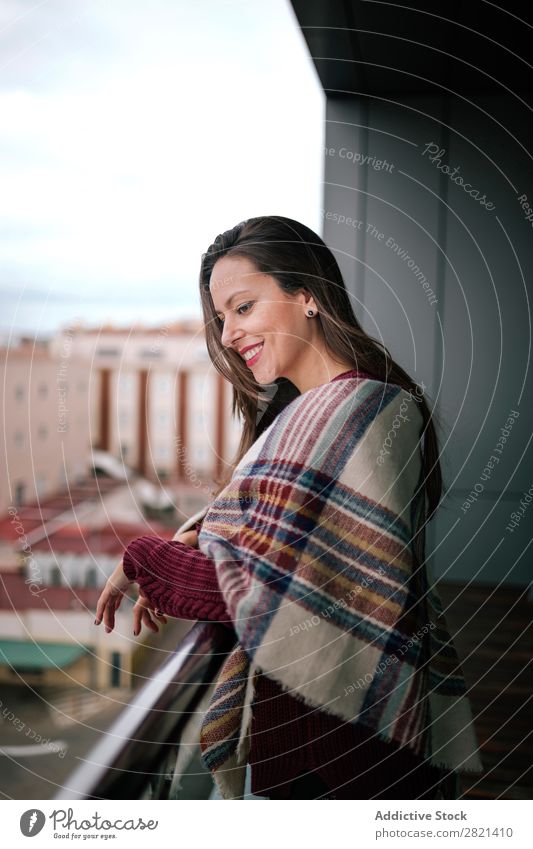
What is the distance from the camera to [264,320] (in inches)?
24.1

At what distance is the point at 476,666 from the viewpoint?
3.62ft

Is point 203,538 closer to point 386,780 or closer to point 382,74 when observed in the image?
point 386,780

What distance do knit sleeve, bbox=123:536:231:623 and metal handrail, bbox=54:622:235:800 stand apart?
9cm

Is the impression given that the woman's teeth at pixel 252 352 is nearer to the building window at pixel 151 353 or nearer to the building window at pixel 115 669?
the building window at pixel 151 353

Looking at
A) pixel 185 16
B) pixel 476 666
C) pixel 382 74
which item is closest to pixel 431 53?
pixel 382 74

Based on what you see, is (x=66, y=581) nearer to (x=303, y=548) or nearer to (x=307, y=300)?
(x=303, y=548)

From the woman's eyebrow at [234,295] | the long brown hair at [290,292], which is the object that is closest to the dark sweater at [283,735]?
the long brown hair at [290,292]

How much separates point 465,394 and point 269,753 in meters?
0.42

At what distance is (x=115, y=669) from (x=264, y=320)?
360mm

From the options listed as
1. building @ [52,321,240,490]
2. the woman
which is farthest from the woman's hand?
building @ [52,321,240,490]

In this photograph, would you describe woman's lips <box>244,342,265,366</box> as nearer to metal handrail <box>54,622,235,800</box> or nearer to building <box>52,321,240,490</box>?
building <box>52,321,240,490</box>

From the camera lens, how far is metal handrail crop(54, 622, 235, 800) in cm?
36

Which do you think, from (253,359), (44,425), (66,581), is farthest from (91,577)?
(253,359)

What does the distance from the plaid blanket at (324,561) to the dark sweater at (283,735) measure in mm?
11
